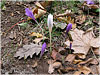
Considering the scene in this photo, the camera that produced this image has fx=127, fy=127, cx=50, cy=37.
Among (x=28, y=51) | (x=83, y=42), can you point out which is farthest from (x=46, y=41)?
(x=83, y=42)

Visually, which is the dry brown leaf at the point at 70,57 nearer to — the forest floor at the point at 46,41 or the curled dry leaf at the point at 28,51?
the forest floor at the point at 46,41

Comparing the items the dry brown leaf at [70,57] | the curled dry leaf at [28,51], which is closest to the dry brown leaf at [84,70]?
the dry brown leaf at [70,57]

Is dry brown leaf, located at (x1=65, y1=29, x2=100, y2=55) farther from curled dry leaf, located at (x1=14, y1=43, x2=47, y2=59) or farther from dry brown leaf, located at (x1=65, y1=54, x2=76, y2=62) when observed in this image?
curled dry leaf, located at (x1=14, y1=43, x2=47, y2=59)

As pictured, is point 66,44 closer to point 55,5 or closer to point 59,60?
point 59,60

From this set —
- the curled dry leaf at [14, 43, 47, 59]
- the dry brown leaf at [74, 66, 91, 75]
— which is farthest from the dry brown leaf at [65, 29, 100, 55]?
the curled dry leaf at [14, 43, 47, 59]

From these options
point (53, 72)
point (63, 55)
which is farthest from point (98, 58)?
point (53, 72)

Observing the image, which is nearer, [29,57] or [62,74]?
[62,74]

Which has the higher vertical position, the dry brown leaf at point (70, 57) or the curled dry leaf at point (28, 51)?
the curled dry leaf at point (28, 51)

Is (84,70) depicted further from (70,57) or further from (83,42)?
(83,42)
